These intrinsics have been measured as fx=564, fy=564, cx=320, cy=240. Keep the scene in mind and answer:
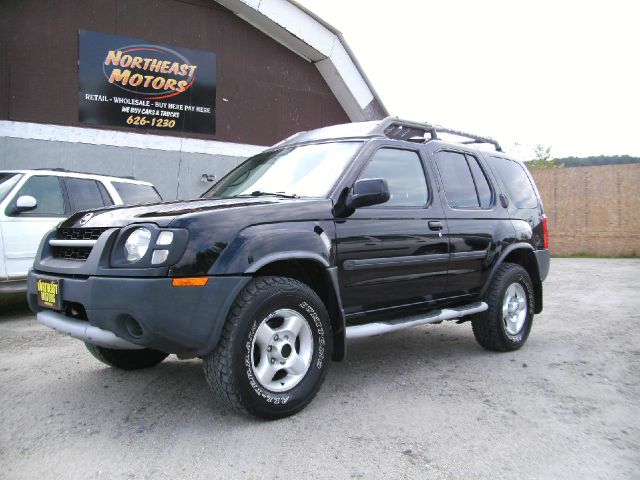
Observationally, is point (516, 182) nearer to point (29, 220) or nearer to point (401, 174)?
point (401, 174)

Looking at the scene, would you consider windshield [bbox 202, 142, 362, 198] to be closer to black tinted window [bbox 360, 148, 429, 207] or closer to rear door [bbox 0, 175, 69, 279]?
black tinted window [bbox 360, 148, 429, 207]

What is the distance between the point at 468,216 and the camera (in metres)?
4.86

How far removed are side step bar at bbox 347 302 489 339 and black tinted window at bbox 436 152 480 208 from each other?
88 centimetres

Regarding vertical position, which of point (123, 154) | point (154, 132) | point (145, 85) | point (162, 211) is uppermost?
point (145, 85)

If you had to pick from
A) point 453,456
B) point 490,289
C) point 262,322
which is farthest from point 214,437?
point 490,289

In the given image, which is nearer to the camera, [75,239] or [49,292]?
[49,292]

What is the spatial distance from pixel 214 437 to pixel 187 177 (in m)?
10.4

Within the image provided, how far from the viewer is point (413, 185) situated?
14.9 ft

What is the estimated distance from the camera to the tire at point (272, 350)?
313 centimetres

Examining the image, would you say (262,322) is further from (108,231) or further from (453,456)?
(453,456)

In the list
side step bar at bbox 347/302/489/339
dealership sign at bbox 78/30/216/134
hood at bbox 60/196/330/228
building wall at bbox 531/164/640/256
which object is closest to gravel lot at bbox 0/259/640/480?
side step bar at bbox 347/302/489/339

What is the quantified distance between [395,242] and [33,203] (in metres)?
4.78

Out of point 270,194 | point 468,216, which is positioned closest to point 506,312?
point 468,216

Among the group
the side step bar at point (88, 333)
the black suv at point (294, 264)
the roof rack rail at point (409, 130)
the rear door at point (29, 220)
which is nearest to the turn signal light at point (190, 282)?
the black suv at point (294, 264)
